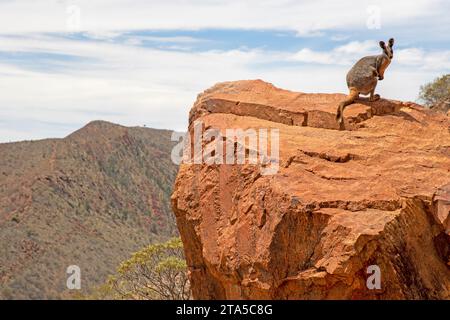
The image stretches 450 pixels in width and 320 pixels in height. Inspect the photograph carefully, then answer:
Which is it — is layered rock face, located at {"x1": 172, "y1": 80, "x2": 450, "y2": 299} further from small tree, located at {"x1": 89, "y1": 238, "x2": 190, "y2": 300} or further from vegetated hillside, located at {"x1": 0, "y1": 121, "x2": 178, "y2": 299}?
vegetated hillside, located at {"x1": 0, "y1": 121, "x2": 178, "y2": 299}

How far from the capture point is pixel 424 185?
9945mm

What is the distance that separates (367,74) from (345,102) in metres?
0.75

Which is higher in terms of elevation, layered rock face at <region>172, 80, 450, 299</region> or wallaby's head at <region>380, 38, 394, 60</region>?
wallaby's head at <region>380, 38, 394, 60</region>

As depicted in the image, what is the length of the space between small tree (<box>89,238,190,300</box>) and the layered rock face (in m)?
10.6

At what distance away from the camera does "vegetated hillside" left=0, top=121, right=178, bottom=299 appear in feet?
111

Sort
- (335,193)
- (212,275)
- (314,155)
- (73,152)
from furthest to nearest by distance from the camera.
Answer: (73,152) < (212,275) < (314,155) < (335,193)

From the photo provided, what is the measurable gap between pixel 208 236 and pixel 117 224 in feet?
99.8

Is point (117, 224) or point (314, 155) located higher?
point (117, 224)

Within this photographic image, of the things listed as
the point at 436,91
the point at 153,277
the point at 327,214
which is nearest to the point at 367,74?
the point at 327,214

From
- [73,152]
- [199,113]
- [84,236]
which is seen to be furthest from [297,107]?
[73,152]

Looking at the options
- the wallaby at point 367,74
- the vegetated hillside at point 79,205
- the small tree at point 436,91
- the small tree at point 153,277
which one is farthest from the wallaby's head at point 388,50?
the vegetated hillside at point 79,205

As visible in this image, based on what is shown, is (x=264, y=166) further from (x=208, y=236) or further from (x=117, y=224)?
(x=117, y=224)

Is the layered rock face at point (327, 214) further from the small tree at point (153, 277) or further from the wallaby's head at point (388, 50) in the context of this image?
the small tree at point (153, 277)

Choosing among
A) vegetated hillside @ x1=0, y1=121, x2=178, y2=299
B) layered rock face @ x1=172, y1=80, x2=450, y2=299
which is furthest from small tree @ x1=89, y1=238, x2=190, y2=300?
layered rock face @ x1=172, y1=80, x2=450, y2=299
